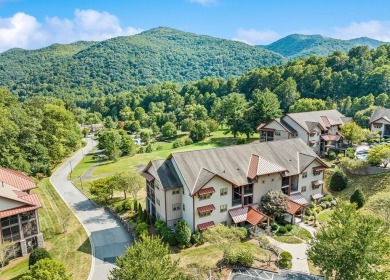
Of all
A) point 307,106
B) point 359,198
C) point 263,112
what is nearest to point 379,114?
point 307,106

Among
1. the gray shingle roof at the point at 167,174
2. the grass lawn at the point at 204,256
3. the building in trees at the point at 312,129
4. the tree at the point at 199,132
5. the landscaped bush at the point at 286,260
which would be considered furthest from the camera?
the tree at the point at 199,132

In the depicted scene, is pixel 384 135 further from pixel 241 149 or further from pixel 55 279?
pixel 55 279

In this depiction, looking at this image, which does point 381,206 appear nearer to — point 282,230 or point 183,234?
point 282,230

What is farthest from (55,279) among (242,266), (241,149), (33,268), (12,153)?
(12,153)

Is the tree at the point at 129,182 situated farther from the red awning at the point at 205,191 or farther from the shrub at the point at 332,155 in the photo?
the shrub at the point at 332,155

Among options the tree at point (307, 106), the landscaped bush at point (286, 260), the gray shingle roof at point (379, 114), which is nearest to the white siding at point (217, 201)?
the landscaped bush at point (286, 260)

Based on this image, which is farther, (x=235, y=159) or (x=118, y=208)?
(x=118, y=208)

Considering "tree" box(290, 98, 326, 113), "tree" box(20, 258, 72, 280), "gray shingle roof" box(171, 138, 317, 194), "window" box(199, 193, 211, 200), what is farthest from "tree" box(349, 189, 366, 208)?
"tree" box(290, 98, 326, 113)
